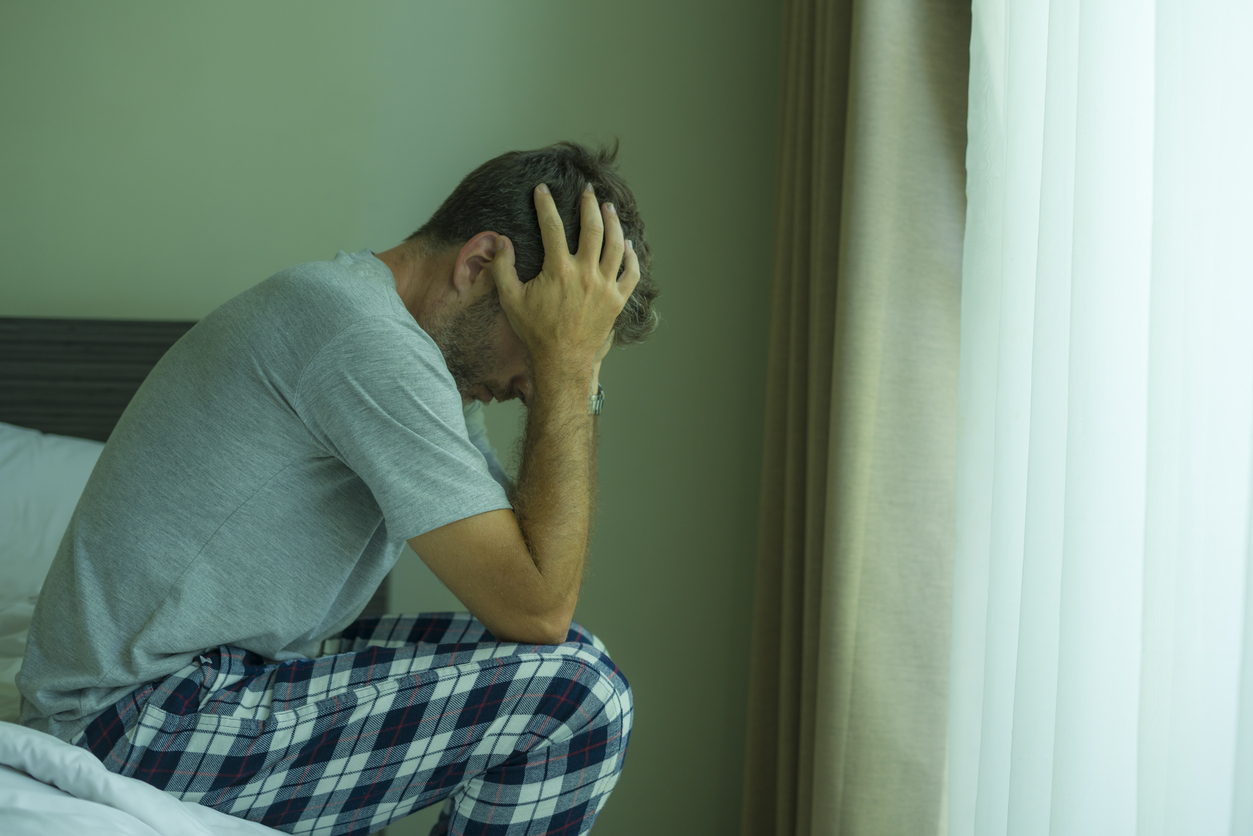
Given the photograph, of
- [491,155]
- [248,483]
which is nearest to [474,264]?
[248,483]

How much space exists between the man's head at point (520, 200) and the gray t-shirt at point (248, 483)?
0.15 meters

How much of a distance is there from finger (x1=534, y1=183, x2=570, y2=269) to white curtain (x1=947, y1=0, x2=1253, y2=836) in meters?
0.50

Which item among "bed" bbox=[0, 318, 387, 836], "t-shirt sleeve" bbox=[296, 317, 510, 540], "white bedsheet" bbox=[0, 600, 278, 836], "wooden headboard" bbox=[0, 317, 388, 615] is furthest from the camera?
"wooden headboard" bbox=[0, 317, 388, 615]

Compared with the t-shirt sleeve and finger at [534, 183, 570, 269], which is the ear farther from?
the t-shirt sleeve

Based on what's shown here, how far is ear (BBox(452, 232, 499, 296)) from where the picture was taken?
103cm

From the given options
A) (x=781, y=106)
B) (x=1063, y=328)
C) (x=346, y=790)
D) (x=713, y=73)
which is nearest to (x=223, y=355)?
(x=346, y=790)

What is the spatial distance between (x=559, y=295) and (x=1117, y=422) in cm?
60

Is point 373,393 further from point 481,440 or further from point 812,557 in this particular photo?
point 812,557

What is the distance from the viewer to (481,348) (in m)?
1.06

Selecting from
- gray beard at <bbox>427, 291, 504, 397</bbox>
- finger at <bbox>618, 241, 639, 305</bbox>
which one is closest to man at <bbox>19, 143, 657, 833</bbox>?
gray beard at <bbox>427, 291, 504, 397</bbox>

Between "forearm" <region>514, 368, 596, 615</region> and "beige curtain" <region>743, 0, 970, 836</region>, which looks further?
"beige curtain" <region>743, 0, 970, 836</region>

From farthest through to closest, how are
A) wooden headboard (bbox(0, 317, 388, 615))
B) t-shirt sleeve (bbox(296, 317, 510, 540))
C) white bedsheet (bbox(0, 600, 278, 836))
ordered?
wooden headboard (bbox(0, 317, 388, 615)), t-shirt sleeve (bbox(296, 317, 510, 540)), white bedsheet (bbox(0, 600, 278, 836))

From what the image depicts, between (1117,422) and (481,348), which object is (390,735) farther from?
(1117,422)

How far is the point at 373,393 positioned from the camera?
0.83 metres
